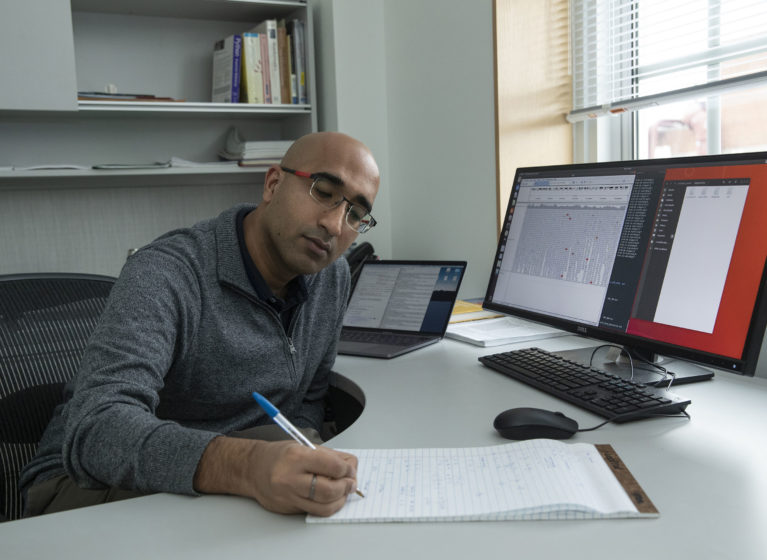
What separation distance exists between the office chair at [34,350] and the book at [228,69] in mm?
1452

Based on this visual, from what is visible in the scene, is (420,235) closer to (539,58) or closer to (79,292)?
(539,58)

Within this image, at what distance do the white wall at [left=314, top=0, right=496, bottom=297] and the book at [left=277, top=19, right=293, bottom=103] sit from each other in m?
0.16

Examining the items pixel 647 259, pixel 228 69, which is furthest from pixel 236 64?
pixel 647 259

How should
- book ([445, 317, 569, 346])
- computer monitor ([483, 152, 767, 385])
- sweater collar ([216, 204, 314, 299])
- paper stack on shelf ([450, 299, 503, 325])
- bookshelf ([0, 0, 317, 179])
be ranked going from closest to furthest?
computer monitor ([483, 152, 767, 385]) < sweater collar ([216, 204, 314, 299]) < book ([445, 317, 569, 346]) < paper stack on shelf ([450, 299, 503, 325]) < bookshelf ([0, 0, 317, 179])

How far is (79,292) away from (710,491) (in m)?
1.17

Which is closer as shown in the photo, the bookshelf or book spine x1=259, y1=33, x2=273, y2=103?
the bookshelf

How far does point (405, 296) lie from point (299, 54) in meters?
1.46

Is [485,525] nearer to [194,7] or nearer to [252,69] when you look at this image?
[252,69]

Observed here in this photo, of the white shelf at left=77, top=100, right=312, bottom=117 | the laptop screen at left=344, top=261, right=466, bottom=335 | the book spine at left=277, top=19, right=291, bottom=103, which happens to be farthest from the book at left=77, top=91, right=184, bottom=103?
the laptop screen at left=344, top=261, right=466, bottom=335

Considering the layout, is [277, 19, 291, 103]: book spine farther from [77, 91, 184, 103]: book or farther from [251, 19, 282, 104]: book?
[77, 91, 184, 103]: book

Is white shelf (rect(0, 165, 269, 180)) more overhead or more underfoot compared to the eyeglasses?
more overhead

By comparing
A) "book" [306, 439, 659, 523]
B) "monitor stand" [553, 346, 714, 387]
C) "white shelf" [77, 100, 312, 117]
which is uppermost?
"white shelf" [77, 100, 312, 117]

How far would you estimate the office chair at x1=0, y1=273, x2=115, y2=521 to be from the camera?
120cm

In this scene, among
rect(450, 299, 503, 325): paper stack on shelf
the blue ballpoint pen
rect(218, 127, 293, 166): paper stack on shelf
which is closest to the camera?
the blue ballpoint pen
